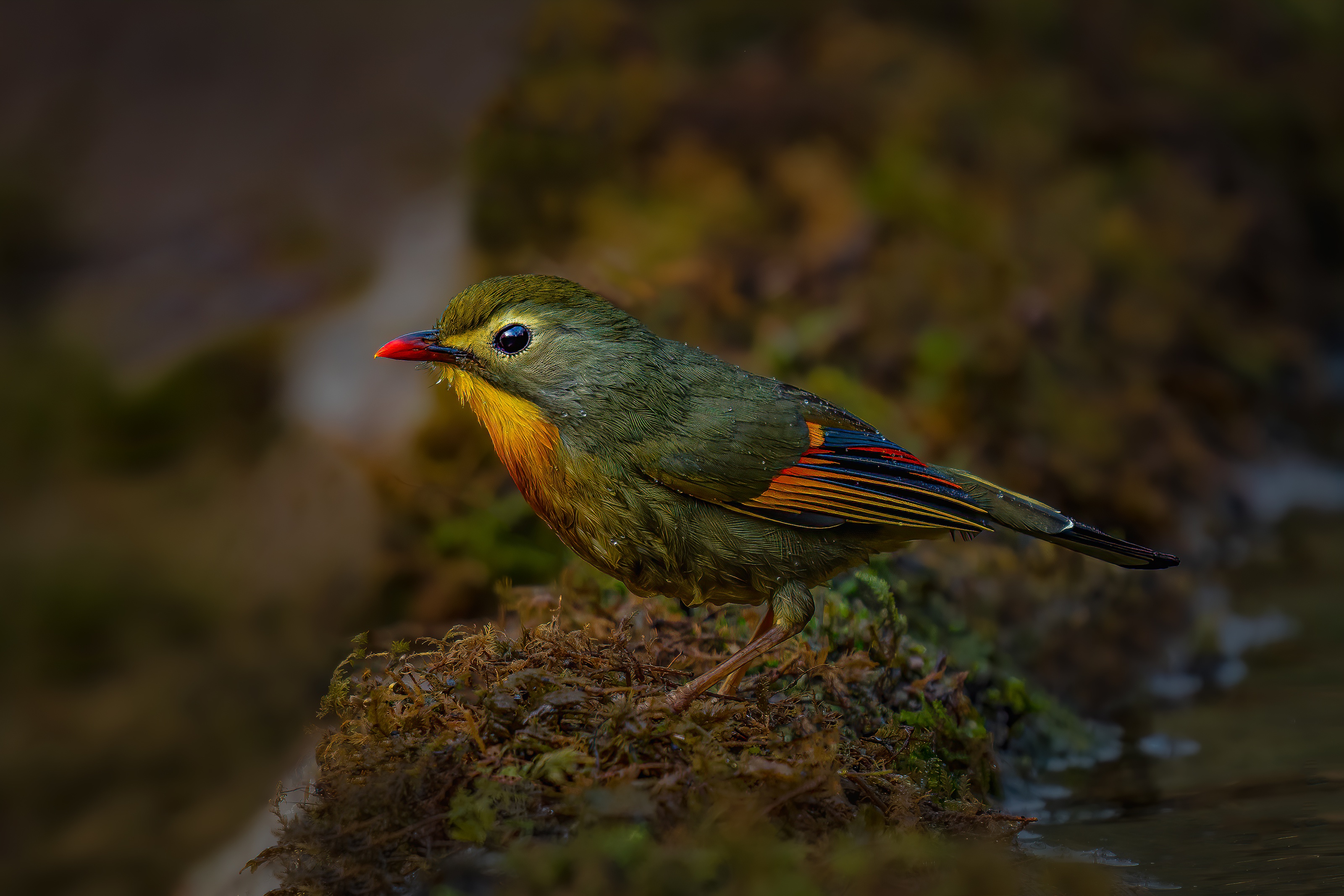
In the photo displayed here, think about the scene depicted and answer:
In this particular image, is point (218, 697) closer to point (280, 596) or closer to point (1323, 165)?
point (280, 596)

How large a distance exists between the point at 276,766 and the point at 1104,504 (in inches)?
195

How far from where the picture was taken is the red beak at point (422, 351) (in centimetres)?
328

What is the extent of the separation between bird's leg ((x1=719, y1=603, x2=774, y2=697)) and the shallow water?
984 millimetres

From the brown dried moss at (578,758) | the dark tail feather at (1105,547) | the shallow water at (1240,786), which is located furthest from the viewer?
the dark tail feather at (1105,547)

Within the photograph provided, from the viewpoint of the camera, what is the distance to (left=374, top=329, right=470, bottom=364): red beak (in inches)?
129

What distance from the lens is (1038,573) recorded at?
5602 mm

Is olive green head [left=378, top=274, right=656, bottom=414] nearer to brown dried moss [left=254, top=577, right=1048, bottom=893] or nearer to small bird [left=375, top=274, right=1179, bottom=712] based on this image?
small bird [left=375, top=274, right=1179, bottom=712]

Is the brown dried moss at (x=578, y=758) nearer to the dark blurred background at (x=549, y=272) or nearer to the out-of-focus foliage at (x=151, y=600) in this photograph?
the dark blurred background at (x=549, y=272)

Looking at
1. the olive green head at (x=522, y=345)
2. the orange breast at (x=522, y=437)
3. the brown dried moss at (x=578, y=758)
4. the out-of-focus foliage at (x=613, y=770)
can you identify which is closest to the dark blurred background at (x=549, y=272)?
the out-of-focus foliage at (x=613, y=770)

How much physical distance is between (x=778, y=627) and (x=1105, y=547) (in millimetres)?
1040

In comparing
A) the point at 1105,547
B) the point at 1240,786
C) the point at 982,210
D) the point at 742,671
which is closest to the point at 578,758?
the point at 742,671

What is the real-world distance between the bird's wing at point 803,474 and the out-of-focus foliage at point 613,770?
1.73 feet

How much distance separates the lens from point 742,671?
3230 mm

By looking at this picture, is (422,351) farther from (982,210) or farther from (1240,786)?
(982,210)
